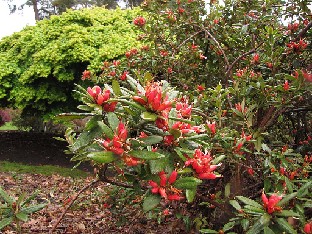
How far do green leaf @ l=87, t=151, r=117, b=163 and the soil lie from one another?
6636mm

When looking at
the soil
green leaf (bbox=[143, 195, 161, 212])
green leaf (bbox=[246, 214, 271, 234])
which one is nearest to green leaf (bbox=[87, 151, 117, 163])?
green leaf (bbox=[143, 195, 161, 212])

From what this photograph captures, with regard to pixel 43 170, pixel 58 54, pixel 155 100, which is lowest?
pixel 43 170

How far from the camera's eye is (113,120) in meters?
1.27

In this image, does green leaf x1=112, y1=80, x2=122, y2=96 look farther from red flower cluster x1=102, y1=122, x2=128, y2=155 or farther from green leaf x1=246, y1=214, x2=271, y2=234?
green leaf x1=246, y1=214, x2=271, y2=234

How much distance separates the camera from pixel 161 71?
373cm

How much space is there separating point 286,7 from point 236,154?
69.2 inches

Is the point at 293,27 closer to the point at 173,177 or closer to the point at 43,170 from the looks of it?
the point at 173,177

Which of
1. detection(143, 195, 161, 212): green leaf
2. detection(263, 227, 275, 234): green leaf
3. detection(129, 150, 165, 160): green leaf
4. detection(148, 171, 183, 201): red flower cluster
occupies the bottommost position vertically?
detection(263, 227, 275, 234): green leaf

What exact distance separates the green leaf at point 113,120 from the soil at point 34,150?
6587 millimetres

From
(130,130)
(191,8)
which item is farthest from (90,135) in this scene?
(191,8)

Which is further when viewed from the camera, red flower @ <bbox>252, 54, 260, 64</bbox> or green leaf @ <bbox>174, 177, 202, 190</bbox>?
red flower @ <bbox>252, 54, 260, 64</bbox>

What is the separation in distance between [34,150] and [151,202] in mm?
8315

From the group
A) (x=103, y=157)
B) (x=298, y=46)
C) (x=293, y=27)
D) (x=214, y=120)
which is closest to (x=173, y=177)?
(x=103, y=157)

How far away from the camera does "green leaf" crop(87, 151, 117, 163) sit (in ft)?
3.94
